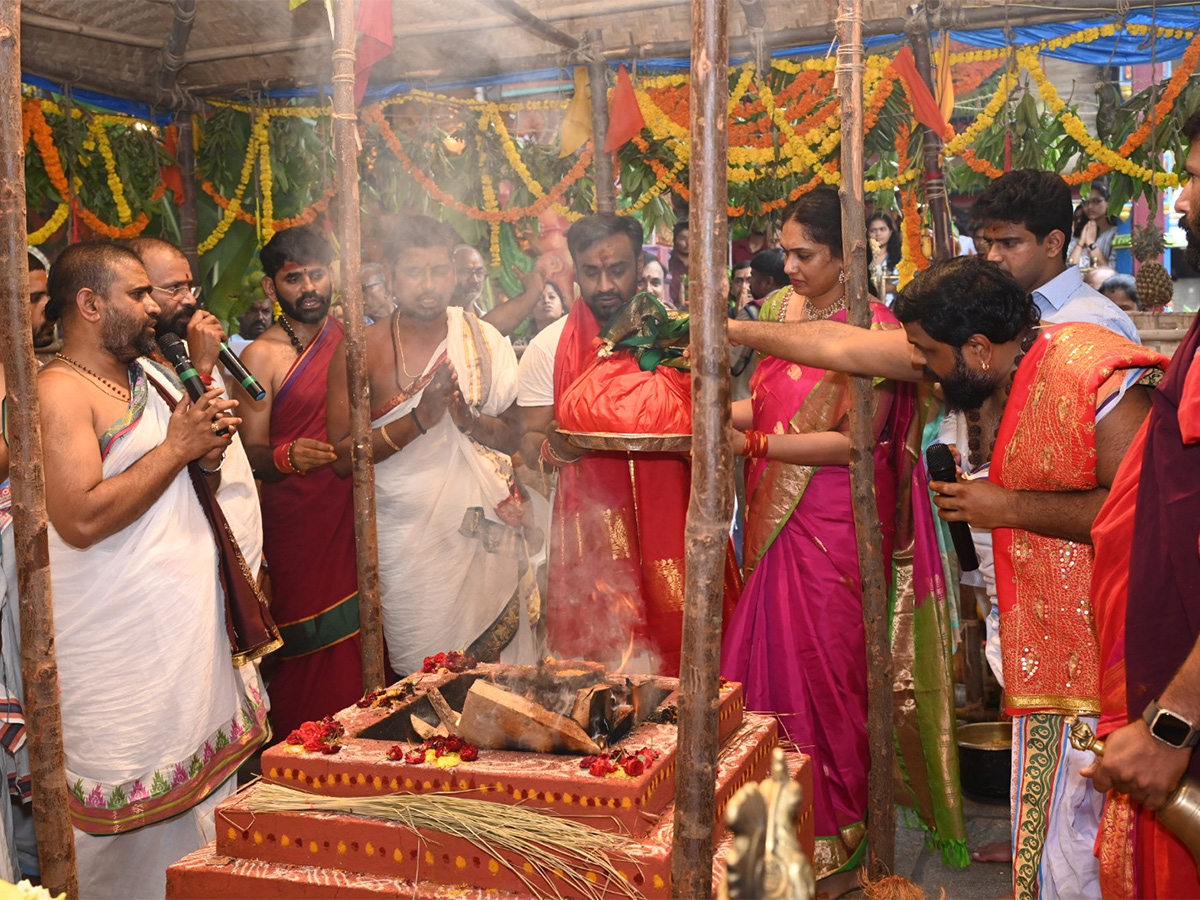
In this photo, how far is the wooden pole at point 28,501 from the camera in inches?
96.3

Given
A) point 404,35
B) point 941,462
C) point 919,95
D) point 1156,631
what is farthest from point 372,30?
point 1156,631

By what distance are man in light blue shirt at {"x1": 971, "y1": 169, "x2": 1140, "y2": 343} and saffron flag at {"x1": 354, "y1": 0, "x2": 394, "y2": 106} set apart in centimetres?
206

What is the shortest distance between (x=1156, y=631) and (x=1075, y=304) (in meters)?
1.69

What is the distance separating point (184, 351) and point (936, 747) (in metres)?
2.75

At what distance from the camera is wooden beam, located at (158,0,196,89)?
566 cm

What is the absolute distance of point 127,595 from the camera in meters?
3.18

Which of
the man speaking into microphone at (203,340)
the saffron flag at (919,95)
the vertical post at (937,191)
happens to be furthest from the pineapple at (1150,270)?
the man speaking into microphone at (203,340)

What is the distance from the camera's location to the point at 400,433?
4.39 m

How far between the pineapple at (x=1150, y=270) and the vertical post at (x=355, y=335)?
15.6 ft

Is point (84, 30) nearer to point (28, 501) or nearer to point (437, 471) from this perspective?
point (437, 471)

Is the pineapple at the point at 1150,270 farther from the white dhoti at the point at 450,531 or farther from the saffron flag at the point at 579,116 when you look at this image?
the white dhoti at the point at 450,531

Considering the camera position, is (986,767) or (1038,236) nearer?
(1038,236)

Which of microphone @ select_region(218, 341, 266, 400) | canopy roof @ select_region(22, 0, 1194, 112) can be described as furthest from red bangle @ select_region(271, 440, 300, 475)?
canopy roof @ select_region(22, 0, 1194, 112)

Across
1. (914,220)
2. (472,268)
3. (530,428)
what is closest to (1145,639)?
(530,428)
